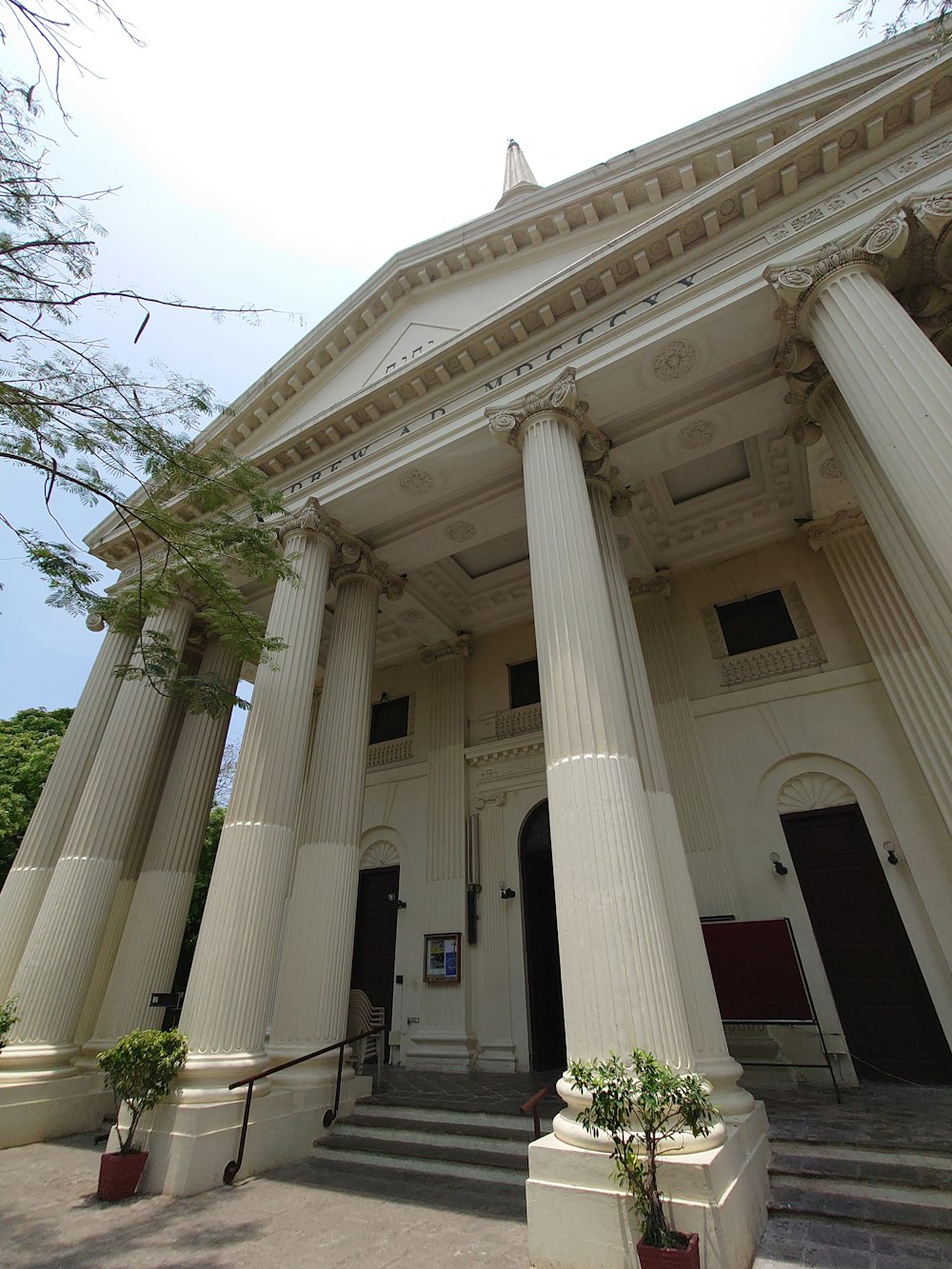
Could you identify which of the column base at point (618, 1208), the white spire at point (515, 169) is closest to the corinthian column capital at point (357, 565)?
the column base at point (618, 1208)

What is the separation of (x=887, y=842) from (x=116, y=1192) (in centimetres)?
844

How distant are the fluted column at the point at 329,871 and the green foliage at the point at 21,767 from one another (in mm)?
10047

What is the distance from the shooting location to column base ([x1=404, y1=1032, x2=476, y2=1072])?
856 centimetres

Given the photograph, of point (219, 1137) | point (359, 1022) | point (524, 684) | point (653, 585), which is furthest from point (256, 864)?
point (653, 585)

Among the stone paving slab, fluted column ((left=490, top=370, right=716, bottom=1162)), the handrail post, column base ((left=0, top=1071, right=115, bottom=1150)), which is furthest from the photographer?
column base ((left=0, top=1071, right=115, bottom=1150))

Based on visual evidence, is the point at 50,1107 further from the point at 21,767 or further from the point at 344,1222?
the point at 21,767

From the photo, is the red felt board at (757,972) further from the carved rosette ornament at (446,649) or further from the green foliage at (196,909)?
the green foliage at (196,909)

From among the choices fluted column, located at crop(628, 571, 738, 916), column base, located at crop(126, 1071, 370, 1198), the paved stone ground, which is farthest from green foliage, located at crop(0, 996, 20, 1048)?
fluted column, located at crop(628, 571, 738, 916)

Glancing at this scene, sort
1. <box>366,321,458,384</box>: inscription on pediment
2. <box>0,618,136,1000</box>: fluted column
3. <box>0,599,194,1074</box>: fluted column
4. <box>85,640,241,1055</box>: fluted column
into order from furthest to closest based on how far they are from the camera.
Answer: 1. <box>366,321,458,384</box>: inscription on pediment
2. <box>0,618,136,1000</box>: fluted column
3. <box>85,640,241,1055</box>: fluted column
4. <box>0,599,194,1074</box>: fluted column

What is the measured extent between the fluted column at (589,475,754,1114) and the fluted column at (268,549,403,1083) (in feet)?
11.8

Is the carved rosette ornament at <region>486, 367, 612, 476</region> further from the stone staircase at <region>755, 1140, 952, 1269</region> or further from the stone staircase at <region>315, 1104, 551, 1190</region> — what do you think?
the stone staircase at <region>315, 1104, 551, 1190</region>

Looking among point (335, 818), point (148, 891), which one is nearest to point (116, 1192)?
point (335, 818)

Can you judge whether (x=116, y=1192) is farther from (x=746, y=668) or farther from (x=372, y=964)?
(x=746, y=668)

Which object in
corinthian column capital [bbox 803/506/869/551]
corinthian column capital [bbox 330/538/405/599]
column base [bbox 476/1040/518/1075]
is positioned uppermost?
corinthian column capital [bbox 803/506/869/551]
